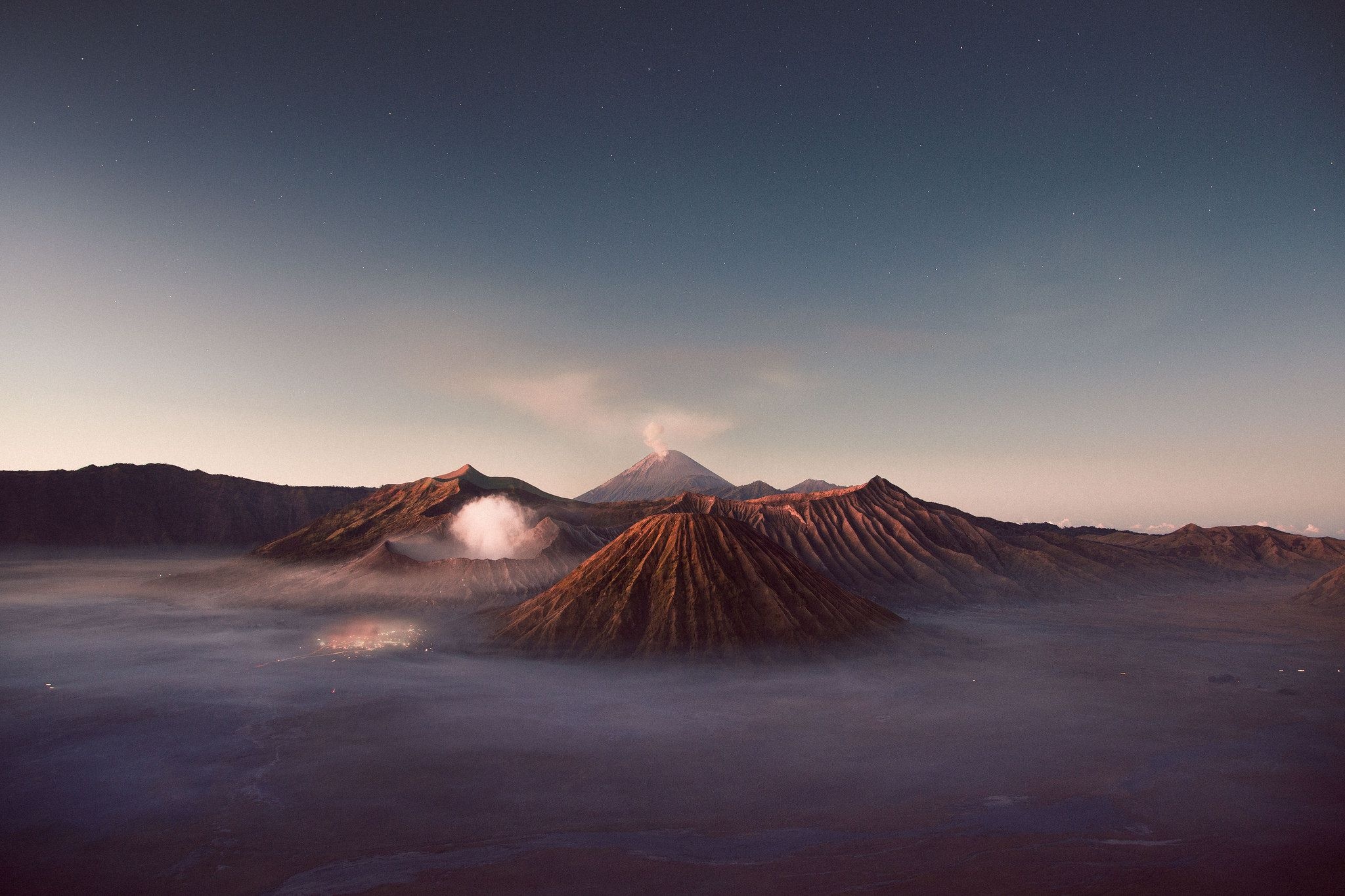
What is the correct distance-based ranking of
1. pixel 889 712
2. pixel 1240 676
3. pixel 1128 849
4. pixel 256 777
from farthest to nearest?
1. pixel 1240 676
2. pixel 889 712
3. pixel 256 777
4. pixel 1128 849

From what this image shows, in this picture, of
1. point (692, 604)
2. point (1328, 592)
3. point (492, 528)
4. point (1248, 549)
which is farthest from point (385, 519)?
point (1248, 549)

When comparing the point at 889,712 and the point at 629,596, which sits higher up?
the point at 629,596

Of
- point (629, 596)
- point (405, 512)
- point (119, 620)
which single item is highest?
point (405, 512)

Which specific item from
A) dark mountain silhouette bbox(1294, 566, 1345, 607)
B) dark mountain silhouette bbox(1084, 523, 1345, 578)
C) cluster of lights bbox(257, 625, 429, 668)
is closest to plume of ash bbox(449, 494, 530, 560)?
cluster of lights bbox(257, 625, 429, 668)

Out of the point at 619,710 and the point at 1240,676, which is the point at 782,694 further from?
the point at 1240,676

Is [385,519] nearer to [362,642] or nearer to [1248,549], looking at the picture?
[362,642]

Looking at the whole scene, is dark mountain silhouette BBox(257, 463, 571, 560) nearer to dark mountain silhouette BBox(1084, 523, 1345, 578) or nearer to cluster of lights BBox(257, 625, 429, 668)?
cluster of lights BBox(257, 625, 429, 668)

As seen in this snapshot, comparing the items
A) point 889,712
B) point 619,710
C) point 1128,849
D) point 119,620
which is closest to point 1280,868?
point 1128,849
